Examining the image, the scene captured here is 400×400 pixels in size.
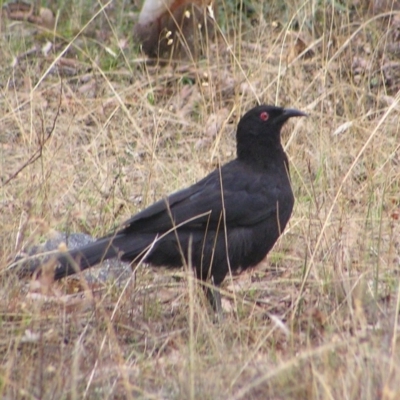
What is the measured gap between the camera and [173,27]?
816 centimetres

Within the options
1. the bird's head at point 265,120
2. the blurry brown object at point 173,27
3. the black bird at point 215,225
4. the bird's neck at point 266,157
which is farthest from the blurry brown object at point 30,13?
the black bird at point 215,225

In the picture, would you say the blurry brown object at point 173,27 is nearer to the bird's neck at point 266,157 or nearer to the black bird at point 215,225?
the bird's neck at point 266,157

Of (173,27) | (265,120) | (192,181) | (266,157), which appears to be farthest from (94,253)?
(173,27)

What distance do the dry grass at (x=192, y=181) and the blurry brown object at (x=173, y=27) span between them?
174mm

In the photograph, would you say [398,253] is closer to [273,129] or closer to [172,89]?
[273,129]

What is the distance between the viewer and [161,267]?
5.32 m

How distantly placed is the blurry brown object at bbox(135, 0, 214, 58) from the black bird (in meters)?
2.85

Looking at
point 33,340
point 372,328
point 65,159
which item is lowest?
point 65,159

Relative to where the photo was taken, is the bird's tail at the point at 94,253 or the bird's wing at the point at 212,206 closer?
the bird's tail at the point at 94,253

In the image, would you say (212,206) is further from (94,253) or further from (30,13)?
(30,13)

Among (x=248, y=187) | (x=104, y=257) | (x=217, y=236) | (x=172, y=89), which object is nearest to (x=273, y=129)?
(x=248, y=187)

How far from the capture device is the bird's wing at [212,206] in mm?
4980

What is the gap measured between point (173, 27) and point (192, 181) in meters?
2.20

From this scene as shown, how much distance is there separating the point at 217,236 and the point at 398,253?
114cm
